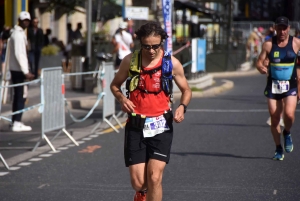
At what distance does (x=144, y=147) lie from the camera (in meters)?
6.49

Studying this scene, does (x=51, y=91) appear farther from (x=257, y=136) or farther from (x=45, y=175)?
(x=257, y=136)

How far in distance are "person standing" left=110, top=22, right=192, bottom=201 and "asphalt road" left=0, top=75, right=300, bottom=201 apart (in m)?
1.43

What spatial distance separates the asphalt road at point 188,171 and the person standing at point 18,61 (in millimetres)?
1441

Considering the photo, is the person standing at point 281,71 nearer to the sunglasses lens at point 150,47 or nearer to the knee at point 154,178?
the sunglasses lens at point 150,47

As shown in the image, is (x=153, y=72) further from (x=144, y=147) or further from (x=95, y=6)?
(x=95, y=6)

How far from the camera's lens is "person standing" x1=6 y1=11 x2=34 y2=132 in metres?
12.9

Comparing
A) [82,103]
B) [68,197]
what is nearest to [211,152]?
[68,197]

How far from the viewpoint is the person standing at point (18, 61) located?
42.4ft

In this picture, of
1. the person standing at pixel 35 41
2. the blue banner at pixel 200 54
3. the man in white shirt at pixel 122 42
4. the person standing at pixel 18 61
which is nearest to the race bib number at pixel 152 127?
the person standing at pixel 18 61

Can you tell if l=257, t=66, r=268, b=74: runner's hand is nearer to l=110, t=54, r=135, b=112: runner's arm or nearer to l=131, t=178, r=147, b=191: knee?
l=110, t=54, r=135, b=112: runner's arm

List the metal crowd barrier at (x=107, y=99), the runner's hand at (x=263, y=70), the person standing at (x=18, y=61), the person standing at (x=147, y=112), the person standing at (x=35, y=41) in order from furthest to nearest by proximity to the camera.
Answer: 1. the person standing at (x=35, y=41)
2. the metal crowd barrier at (x=107, y=99)
3. the person standing at (x=18, y=61)
4. the runner's hand at (x=263, y=70)
5. the person standing at (x=147, y=112)

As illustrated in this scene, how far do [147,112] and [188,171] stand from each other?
9.97 feet

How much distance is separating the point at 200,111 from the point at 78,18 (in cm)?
2950

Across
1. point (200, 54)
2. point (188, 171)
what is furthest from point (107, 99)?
point (200, 54)
